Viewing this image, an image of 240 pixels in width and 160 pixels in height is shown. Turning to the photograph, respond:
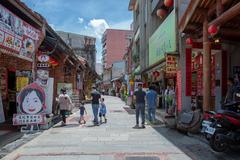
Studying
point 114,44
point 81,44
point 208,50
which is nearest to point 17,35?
point 208,50

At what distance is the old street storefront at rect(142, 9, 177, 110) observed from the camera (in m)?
14.8

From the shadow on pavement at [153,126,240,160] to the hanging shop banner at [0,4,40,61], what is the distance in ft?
18.2

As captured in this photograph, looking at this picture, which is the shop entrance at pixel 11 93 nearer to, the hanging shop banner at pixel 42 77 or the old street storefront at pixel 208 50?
the hanging shop banner at pixel 42 77

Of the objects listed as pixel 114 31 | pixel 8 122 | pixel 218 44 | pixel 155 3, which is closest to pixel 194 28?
pixel 218 44

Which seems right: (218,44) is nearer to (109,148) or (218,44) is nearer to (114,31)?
(109,148)

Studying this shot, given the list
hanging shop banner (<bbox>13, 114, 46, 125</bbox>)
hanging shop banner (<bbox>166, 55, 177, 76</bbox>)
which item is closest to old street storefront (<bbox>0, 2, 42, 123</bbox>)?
hanging shop banner (<bbox>13, 114, 46, 125</bbox>)

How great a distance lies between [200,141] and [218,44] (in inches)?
187

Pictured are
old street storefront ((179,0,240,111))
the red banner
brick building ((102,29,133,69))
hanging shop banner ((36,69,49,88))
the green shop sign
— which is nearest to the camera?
old street storefront ((179,0,240,111))

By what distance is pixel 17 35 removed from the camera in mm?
10680

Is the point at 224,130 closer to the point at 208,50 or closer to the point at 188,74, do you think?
the point at 208,50

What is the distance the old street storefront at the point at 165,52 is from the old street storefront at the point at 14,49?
575 cm

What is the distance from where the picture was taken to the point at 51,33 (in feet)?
45.0

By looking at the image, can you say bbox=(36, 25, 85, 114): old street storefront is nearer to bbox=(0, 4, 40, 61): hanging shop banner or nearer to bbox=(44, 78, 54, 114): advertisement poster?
bbox=(44, 78, 54, 114): advertisement poster

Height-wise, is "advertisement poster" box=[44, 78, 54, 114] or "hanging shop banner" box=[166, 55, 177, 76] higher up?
"hanging shop banner" box=[166, 55, 177, 76]
